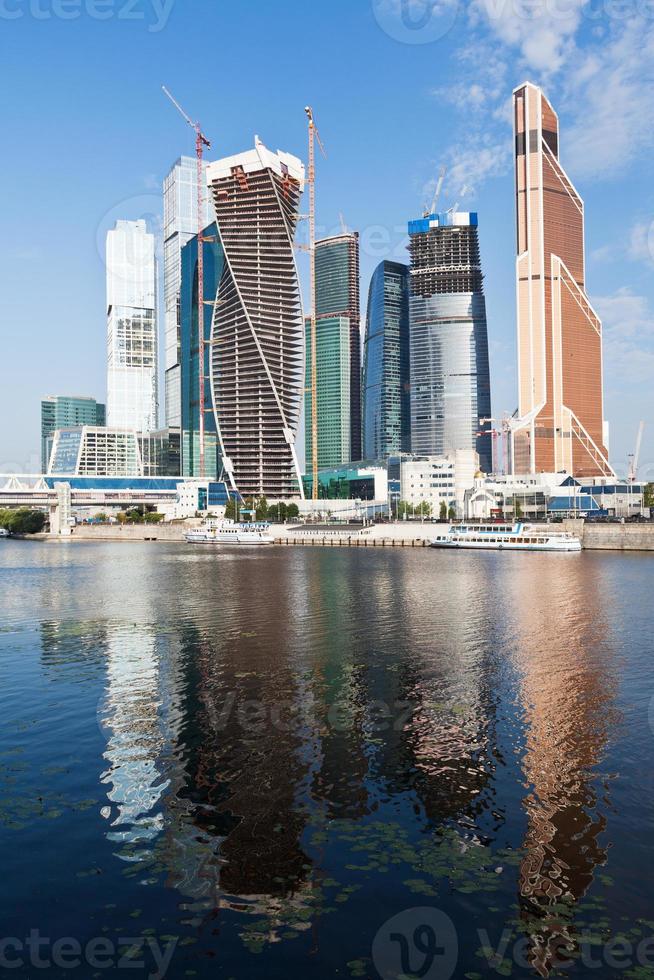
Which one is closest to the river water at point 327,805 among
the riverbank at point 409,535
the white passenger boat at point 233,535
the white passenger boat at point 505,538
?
the white passenger boat at point 505,538

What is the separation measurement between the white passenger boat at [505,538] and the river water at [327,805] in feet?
288

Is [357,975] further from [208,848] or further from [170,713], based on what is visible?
[170,713]

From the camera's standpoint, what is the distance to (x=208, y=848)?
19.0m

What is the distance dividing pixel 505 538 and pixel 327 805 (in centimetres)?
12956

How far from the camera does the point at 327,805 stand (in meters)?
21.6

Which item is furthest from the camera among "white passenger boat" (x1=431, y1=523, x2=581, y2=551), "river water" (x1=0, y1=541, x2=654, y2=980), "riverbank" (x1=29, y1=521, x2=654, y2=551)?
"riverbank" (x1=29, y1=521, x2=654, y2=551)

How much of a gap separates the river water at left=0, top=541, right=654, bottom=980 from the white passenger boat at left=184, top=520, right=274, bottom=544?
13142cm

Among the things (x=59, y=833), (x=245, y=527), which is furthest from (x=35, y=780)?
(x=245, y=527)

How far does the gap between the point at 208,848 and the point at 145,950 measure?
408cm

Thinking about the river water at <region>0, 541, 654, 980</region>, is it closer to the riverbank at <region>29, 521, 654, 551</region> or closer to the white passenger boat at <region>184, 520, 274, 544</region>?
the riverbank at <region>29, 521, 654, 551</region>

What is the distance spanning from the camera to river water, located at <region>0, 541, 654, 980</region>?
15.3 meters

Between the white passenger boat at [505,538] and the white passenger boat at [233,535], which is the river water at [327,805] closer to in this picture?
the white passenger boat at [505,538]

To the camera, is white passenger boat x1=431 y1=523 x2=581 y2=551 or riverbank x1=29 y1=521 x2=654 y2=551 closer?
white passenger boat x1=431 y1=523 x2=581 y2=551

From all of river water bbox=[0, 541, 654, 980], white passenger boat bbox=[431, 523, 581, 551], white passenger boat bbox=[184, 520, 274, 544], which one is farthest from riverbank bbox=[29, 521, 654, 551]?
river water bbox=[0, 541, 654, 980]
